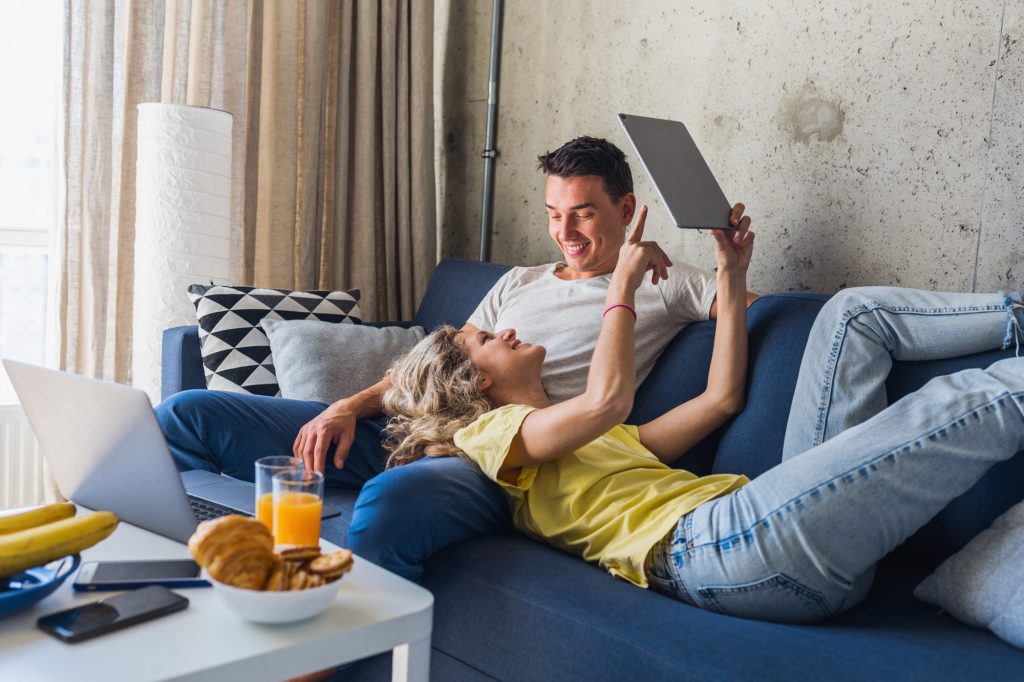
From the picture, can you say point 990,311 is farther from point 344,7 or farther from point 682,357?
point 344,7

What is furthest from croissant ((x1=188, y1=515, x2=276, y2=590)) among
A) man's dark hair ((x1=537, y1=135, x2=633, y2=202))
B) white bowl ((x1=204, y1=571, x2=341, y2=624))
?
man's dark hair ((x1=537, y1=135, x2=633, y2=202))

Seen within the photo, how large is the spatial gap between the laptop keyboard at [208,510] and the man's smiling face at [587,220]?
1.16m

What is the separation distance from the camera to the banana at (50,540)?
0.92 meters

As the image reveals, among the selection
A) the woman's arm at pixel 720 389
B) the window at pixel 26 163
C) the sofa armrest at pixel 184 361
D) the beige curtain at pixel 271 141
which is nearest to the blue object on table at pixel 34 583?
the woman's arm at pixel 720 389

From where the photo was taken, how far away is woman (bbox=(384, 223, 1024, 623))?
131 cm

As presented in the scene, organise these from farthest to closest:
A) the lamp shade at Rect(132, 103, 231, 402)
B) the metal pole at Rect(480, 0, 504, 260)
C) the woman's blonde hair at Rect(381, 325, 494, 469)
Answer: the metal pole at Rect(480, 0, 504, 260), the lamp shade at Rect(132, 103, 231, 402), the woman's blonde hair at Rect(381, 325, 494, 469)

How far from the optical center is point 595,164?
86.8 inches

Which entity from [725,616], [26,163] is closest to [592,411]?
[725,616]

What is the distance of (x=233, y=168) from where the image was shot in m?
2.90

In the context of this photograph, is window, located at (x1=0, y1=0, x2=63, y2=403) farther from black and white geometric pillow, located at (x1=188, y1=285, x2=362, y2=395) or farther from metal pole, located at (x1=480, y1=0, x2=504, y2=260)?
metal pole, located at (x1=480, y1=0, x2=504, y2=260)

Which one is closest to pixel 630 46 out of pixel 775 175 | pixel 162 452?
pixel 775 175

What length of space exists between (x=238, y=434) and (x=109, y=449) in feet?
2.87

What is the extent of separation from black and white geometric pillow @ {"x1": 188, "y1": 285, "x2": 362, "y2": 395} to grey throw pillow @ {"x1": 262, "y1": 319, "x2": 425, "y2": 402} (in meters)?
0.04

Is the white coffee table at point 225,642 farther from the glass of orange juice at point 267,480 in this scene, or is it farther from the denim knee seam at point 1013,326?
the denim knee seam at point 1013,326
